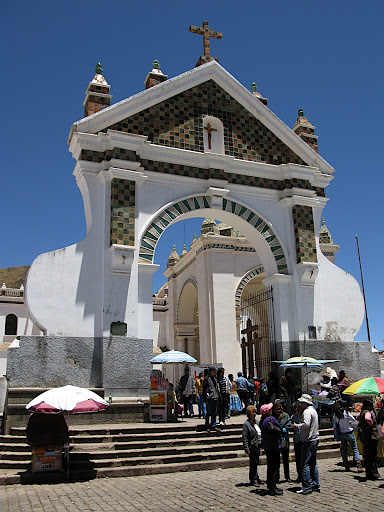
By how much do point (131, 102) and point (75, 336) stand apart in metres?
6.03

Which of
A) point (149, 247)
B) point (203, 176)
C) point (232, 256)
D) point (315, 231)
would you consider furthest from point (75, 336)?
point (232, 256)

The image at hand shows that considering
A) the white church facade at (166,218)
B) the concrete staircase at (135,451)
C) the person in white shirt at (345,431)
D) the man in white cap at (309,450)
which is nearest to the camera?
the man in white cap at (309,450)

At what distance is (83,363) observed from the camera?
1169cm

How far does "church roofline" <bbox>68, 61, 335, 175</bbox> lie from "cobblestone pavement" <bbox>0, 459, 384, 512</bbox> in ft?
27.1

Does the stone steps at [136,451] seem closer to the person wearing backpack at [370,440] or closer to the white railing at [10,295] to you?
the person wearing backpack at [370,440]

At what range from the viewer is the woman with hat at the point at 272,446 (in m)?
7.30

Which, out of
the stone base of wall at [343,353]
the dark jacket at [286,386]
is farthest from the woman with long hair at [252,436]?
the stone base of wall at [343,353]

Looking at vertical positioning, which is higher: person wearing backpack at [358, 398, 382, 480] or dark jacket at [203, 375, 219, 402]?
dark jacket at [203, 375, 219, 402]

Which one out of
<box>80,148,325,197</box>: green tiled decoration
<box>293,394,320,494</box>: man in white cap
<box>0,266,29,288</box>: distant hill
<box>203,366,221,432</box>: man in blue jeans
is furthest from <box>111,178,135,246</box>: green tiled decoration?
<box>0,266,29,288</box>: distant hill

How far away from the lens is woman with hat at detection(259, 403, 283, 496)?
730 centimetres

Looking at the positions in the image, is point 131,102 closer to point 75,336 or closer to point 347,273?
point 75,336

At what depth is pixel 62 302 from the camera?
11.9 m

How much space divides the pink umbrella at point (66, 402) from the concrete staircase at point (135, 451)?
110cm

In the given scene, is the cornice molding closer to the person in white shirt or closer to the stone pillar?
the stone pillar
